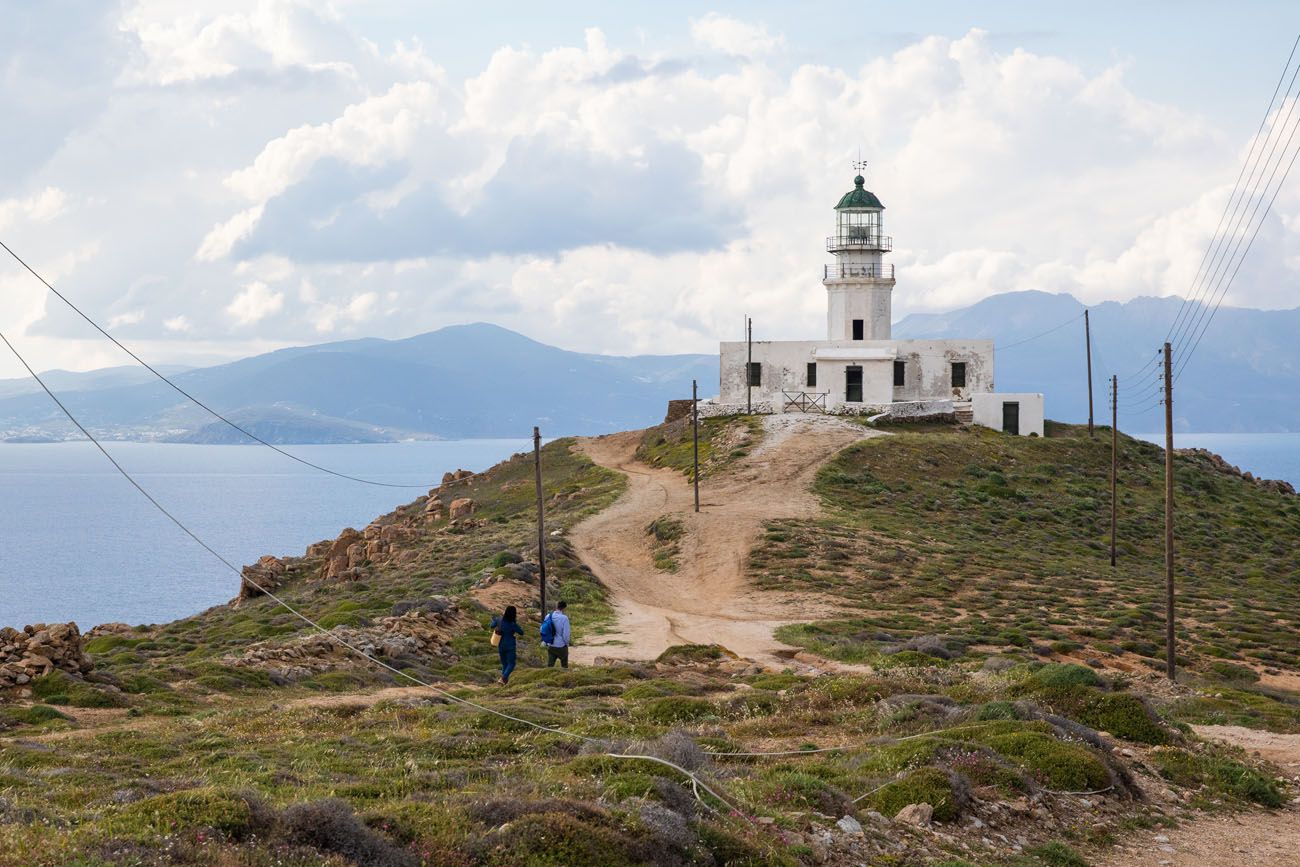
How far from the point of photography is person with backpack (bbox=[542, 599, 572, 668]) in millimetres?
23328

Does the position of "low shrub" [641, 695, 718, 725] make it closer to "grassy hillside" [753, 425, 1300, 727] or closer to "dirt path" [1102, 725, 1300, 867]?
"dirt path" [1102, 725, 1300, 867]

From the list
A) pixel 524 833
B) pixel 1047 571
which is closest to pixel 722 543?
pixel 1047 571

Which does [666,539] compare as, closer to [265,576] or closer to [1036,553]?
[1036,553]

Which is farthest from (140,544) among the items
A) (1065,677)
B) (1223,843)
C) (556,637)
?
(1223,843)

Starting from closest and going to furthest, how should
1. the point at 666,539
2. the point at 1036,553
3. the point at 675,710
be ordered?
the point at 675,710 → the point at 666,539 → the point at 1036,553

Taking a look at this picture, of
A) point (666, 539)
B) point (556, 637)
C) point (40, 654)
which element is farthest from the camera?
point (666, 539)

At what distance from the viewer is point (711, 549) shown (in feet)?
132

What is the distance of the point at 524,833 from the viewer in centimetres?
881

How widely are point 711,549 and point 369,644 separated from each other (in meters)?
17.5

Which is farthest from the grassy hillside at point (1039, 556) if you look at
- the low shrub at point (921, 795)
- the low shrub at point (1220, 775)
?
the low shrub at point (921, 795)

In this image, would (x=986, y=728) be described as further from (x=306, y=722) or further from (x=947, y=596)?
(x=947, y=596)

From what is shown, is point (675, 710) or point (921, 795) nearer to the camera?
point (921, 795)

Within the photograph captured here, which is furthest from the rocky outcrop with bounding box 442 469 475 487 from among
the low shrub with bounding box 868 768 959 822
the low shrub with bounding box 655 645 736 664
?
the low shrub with bounding box 868 768 959 822

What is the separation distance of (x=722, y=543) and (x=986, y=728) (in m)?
26.2
